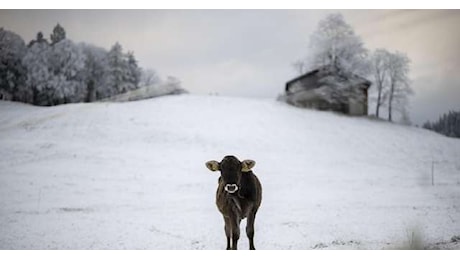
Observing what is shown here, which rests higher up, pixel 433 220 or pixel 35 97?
pixel 35 97

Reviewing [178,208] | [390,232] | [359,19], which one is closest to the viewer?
[390,232]

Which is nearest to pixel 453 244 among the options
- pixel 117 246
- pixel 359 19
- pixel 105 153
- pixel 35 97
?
pixel 359 19

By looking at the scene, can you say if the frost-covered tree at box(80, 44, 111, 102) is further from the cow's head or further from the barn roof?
the cow's head

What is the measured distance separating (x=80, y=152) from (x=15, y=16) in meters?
2.40

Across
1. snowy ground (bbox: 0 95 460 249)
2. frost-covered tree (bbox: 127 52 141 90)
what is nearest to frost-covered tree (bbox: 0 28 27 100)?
snowy ground (bbox: 0 95 460 249)

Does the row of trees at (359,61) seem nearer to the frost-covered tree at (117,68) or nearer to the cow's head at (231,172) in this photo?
A: the frost-covered tree at (117,68)

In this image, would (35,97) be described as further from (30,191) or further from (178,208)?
(178,208)

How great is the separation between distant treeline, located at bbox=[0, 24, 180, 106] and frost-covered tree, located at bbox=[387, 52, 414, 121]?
351cm

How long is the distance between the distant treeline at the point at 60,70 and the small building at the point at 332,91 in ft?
6.95

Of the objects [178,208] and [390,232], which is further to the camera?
[178,208]

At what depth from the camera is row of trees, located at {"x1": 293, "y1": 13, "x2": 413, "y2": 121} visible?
6.52 meters

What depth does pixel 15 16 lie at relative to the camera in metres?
5.83
